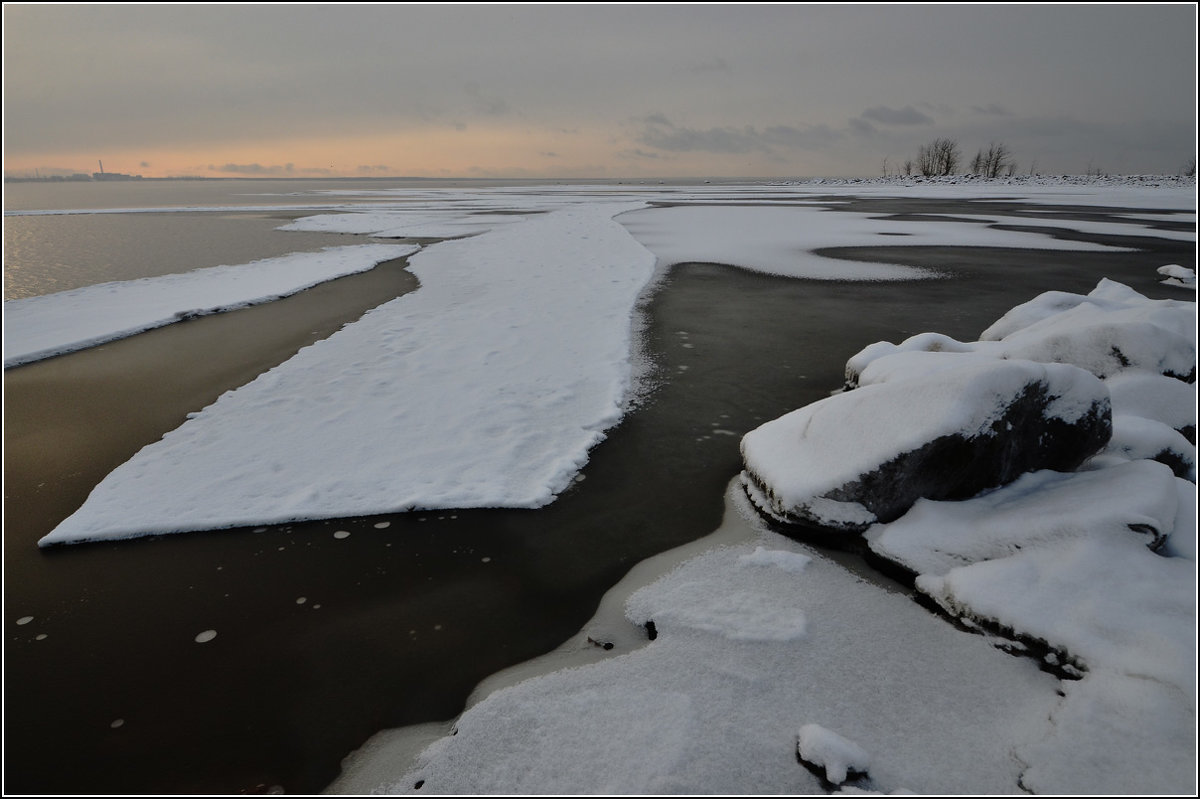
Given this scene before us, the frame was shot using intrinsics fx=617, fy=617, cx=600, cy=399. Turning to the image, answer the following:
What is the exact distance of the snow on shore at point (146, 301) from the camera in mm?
9078

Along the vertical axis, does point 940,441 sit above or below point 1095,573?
above

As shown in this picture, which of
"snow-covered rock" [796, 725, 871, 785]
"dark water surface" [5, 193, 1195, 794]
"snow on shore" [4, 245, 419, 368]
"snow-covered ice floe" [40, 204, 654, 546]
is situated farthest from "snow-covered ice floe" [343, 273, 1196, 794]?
"snow on shore" [4, 245, 419, 368]

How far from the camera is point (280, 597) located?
143 inches

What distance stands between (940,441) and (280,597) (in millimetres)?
4120

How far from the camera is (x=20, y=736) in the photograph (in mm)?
2777

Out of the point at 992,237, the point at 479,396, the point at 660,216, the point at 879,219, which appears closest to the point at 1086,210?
the point at 879,219

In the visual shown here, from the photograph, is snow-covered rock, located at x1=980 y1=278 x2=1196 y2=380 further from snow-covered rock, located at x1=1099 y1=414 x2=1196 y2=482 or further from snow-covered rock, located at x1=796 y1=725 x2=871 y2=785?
snow-covered rock, located at x1=796 y1=725 x2=871 y2=785

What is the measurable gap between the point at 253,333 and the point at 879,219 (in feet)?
86.1

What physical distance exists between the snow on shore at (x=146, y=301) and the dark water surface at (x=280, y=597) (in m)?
2.24

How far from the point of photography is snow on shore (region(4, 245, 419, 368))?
9078 mm

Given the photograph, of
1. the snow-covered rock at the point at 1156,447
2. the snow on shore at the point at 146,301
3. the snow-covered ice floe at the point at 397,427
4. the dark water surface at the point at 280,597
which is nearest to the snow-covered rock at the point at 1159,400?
the snow-covered rock at the point at 1156,447

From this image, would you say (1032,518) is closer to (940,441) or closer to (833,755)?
(940,441)

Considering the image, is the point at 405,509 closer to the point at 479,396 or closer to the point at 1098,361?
the point at 479,396

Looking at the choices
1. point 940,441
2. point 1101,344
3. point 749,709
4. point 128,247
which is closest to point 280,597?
point 749,709
